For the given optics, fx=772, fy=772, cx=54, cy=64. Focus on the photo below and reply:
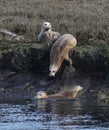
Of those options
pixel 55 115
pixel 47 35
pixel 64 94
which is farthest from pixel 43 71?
pixel 55 115

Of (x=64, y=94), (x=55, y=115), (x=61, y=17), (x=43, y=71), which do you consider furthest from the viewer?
(x=61, y=17)

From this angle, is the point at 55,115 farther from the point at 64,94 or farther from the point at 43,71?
the point at 43,71

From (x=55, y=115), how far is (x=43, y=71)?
5.25 m

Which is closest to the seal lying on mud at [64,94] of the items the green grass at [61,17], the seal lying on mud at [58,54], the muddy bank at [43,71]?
the muddy bank at [43,71]

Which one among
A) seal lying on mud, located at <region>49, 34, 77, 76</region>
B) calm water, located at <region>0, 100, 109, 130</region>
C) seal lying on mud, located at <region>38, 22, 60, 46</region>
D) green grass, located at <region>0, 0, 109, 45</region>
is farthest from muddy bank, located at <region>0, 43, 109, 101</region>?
calm water, located at <region>0, 100, 109, 130</region>

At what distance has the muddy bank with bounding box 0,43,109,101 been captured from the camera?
21250 millimetres

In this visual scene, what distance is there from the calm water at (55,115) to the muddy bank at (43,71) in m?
1.55

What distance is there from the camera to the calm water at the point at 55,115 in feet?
52.2

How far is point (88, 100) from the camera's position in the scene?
65.9ft

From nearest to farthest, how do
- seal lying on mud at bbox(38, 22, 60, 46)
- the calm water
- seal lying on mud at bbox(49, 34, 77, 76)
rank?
the calm water, seal lying on mud at bbox(49, 34, 77, 76), seal lying on mud at bbox(38, 22, 60, 46)

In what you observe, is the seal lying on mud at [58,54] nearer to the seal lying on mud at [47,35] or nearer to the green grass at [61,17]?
the green grass at [61,17]

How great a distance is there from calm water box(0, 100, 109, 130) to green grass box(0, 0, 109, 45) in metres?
4.26

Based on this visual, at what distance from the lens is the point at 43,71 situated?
22.4 metres

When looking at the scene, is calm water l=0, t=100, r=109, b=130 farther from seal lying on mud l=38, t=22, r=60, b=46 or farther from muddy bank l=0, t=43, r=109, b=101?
seal lying on mud l=38, t=22, r=60, b=46
